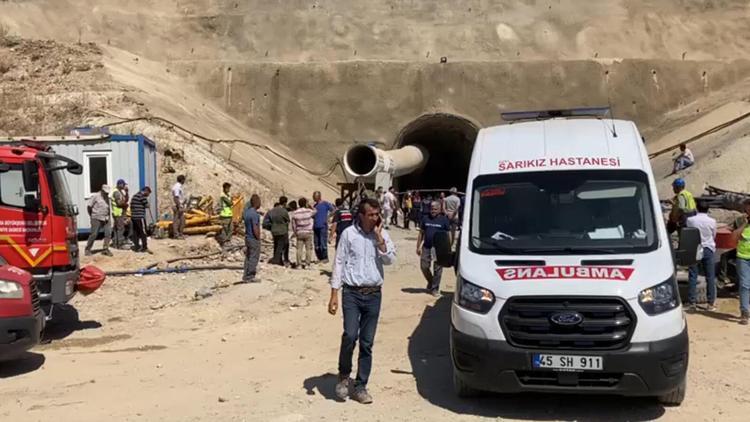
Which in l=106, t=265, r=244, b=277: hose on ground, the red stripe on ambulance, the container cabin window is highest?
the container cabin window

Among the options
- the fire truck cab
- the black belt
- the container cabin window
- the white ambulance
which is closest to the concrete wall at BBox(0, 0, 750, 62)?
the container cabin window

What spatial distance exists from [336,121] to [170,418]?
27.2m

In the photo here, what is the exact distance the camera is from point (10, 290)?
763cm

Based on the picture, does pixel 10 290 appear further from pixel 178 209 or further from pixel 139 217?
pixel 178 209

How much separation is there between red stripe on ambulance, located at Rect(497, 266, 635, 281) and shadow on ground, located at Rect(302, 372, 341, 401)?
2.11 metres

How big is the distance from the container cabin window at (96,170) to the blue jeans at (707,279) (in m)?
13.3

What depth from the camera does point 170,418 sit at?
5.94m

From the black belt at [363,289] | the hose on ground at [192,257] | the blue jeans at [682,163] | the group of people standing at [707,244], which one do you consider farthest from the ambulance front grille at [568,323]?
the blue jeans at [682,163]

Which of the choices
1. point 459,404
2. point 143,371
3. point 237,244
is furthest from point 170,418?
point 237,244

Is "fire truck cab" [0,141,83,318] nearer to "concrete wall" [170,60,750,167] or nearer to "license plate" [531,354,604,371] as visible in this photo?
"license plate" [531,354,604,371]

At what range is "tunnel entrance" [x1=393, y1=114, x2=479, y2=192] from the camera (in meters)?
32.1

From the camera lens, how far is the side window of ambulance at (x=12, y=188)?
914cm

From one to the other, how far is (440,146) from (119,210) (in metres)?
24.6

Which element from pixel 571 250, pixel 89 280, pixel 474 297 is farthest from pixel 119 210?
pixel 571 250
